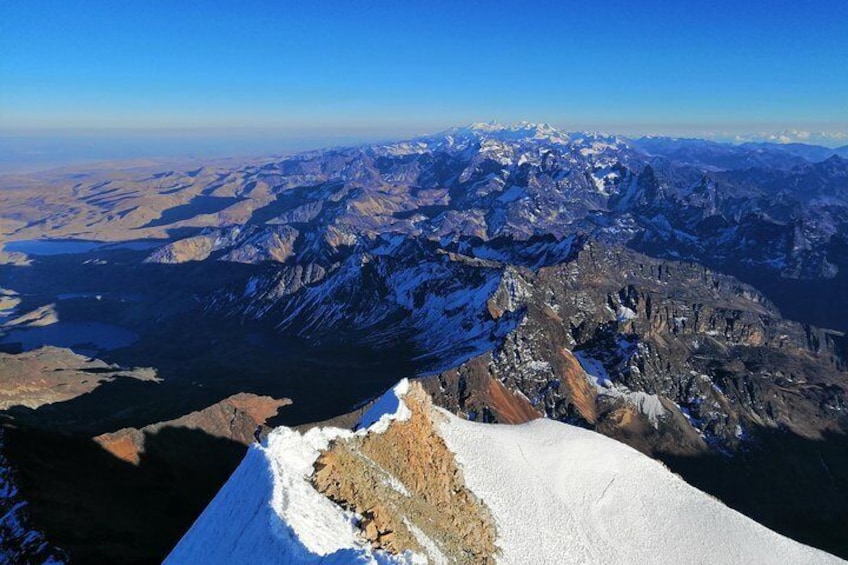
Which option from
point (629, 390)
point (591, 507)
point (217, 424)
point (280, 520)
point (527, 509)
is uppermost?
point (280, 520)

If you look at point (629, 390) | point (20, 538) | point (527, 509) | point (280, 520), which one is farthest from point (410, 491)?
point (629, 390)

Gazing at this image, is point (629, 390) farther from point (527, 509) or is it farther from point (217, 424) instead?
point (217, 424)

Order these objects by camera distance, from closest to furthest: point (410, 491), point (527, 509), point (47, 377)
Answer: point (410, 491)
point (527, 509)
point (47, 377)

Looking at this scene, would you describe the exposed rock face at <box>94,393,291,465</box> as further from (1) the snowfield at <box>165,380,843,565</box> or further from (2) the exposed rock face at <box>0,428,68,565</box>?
(1) the snowfield at <box>165,380,843,565</box>

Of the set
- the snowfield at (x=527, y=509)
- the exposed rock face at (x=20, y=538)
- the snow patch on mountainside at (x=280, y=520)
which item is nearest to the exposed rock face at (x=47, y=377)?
the exposed rock face at (x=20, y=538)

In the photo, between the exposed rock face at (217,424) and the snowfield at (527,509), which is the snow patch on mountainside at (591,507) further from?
the exposed rock face at (217,424)

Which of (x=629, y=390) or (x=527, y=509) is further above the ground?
(x=527, y=509)
